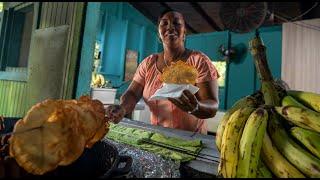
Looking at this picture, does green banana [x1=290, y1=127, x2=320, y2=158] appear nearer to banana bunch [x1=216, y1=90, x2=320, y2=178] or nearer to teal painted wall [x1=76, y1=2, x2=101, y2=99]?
banana bunch [x1=216, y1=90, x2=320, y2=178]

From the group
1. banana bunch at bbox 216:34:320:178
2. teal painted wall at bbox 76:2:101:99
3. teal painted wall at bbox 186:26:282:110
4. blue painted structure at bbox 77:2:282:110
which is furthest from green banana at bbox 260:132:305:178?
teal painted wall at bbox 186:26:282:110

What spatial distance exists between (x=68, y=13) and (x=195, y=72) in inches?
53.3

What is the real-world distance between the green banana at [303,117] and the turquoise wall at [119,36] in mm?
4590

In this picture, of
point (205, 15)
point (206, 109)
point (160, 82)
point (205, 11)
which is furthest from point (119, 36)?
point (206, 109)

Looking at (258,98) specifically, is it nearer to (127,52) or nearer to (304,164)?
(304,164)

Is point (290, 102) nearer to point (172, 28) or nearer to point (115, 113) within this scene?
point (115, 113)

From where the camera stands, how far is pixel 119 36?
5.85 meters

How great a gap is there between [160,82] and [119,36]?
426 cm

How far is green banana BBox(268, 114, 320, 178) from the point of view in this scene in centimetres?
63

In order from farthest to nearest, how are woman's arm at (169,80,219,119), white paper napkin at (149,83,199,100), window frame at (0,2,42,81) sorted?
window frame at (0,2,42,81) → woman's arm at (169,80,219,119) → white paper napkin at (149,83,199,100)

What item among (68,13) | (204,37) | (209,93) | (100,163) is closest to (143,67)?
(209,93)

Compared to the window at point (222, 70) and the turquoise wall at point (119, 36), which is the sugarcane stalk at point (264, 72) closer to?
the turquoise wall at point (119, 36)

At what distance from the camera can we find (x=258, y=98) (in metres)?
0.85

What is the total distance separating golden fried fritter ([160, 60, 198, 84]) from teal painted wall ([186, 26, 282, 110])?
388cm
